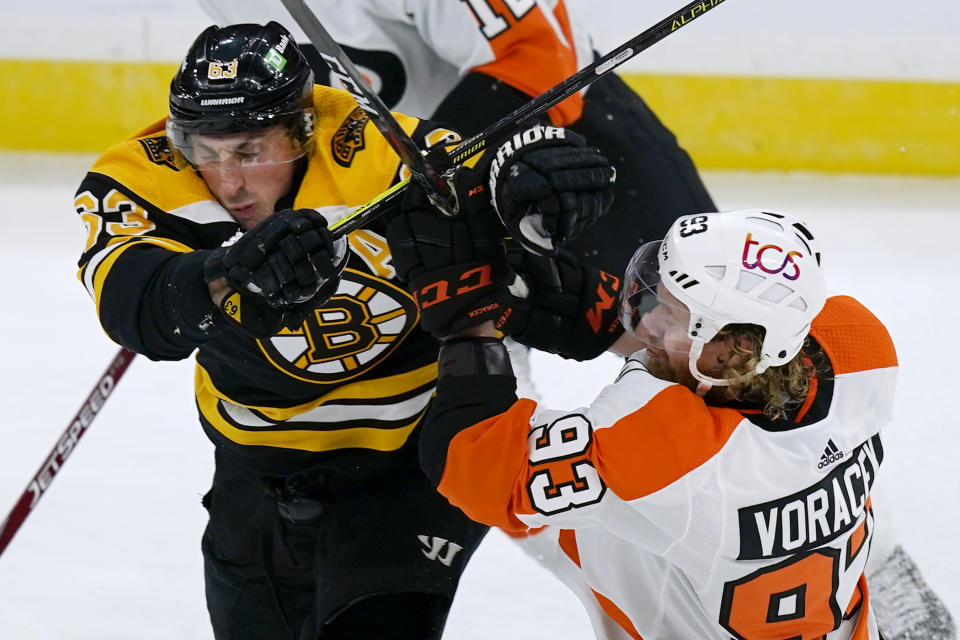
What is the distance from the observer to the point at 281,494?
184cm

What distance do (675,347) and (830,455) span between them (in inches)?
8.4

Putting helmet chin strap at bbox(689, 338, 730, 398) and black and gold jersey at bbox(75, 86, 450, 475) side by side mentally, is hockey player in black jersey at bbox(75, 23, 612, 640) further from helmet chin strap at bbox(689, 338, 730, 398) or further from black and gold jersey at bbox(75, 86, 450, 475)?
helmet chin strap at bbox(689, 338, 730, 398)

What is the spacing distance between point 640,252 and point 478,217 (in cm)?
21

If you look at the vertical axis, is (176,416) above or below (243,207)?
below

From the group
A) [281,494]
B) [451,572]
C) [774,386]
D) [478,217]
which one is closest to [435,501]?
[451,572]

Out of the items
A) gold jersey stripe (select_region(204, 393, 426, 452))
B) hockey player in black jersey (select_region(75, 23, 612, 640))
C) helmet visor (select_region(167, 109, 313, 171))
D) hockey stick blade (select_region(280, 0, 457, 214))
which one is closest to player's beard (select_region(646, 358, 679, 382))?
hockey player in black jersey (select_region(75, 23, 612, 640))

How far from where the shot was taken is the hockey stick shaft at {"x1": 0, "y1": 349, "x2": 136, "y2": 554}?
91.3 inches

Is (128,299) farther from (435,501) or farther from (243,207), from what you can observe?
(435,501)

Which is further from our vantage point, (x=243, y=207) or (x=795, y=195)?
(x=795, y=195)

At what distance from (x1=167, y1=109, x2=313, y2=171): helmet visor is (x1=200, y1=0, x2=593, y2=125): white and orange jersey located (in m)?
0.96

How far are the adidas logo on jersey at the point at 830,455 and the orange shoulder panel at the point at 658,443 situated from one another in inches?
4.3

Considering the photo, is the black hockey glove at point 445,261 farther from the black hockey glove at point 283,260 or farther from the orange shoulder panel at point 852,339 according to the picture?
the orange shoulder panel at point 852,339


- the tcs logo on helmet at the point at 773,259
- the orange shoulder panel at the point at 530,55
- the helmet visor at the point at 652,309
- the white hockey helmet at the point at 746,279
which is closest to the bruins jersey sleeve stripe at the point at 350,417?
the helmet visor at the point at 652,309

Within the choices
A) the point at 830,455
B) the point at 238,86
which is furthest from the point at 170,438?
the point at 830,455
